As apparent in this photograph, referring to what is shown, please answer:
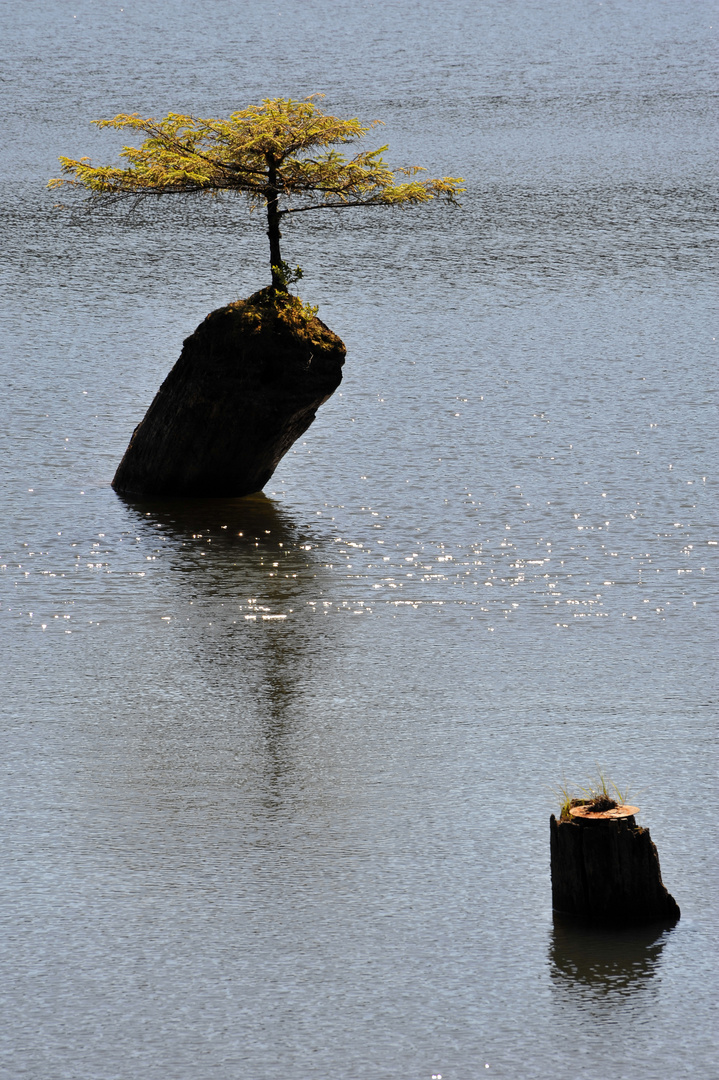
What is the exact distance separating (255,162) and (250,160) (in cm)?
6

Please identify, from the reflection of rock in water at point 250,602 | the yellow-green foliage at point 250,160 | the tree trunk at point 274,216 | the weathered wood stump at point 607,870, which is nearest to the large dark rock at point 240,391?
the tree trunk at point 274,216

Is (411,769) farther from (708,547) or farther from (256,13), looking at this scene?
(256,13)

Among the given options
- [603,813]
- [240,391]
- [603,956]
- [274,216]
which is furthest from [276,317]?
[603,956]

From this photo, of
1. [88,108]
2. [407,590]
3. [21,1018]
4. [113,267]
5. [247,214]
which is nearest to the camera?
[21,1018]

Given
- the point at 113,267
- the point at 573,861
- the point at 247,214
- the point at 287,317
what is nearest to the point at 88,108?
the point at 247,214

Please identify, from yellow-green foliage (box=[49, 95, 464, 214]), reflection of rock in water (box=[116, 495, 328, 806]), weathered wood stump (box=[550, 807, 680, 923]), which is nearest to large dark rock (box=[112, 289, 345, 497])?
reflection of rock in water (box=[116, 495, 328, 806])

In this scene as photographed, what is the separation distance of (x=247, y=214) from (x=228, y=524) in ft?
61.8

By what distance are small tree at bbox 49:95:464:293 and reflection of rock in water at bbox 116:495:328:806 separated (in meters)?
2.54

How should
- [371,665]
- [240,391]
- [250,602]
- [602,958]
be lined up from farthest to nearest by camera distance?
1. [240,391]
2. [250,602]
3. [371,665]
4. [602,958]

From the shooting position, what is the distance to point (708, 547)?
13.7 meters

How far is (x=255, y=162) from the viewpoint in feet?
49.5

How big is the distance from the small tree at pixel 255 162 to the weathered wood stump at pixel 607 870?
31.1ft

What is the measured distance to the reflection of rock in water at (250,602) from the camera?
982 cm

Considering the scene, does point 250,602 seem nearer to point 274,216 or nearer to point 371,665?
point 371,665
